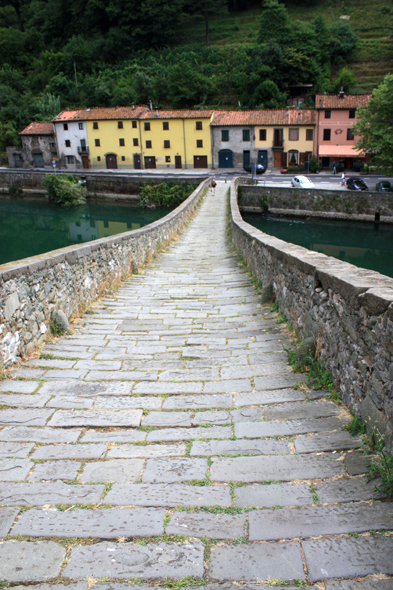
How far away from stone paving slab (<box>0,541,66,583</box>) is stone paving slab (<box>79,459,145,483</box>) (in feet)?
1.67

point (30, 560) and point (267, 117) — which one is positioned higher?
point (267, 117)

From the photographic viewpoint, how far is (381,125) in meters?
29.9

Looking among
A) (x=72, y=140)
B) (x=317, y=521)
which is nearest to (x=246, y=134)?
(x=72, y=140)

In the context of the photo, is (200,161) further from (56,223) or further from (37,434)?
(37,434)

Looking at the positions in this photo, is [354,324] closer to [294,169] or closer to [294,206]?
[294,206]

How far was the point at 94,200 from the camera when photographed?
43969mm

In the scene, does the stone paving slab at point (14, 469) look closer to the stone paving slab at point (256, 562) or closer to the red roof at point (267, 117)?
the stone paving slab at point (256, 562)

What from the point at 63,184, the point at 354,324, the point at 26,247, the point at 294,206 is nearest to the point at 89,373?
the point at 354,324

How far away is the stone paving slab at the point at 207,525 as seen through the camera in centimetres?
221

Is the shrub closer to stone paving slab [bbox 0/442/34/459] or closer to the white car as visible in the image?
the white car

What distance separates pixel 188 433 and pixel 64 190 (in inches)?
1642

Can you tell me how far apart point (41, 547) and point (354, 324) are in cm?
229

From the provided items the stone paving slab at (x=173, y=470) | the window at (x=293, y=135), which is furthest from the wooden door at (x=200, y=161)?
the stone paving slab at (x=173, y=470)

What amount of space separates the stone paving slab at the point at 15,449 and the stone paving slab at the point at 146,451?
540 mm
